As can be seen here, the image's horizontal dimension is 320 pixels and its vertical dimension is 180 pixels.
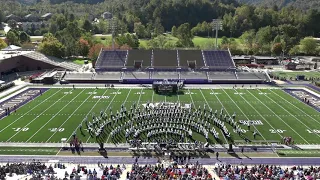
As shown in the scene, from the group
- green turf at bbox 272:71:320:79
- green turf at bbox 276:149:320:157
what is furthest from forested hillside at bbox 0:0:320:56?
green turf at bbox 276:149:320:157

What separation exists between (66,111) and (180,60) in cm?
3166

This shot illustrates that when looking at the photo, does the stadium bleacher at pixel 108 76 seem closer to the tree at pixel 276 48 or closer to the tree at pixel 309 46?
the tree at pixel 276 48

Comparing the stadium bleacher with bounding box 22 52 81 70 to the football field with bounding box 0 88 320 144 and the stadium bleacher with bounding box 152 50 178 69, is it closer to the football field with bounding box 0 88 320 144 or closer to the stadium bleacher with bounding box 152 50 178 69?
the stadium bleacher with bounding box 152 50 178 69

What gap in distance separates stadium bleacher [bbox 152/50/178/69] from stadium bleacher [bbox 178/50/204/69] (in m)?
1.19

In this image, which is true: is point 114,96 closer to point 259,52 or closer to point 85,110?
point 85,110

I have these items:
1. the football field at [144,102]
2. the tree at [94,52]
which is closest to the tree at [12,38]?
the tree at [94,52]

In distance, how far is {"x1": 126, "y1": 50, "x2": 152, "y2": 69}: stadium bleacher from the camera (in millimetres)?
66019

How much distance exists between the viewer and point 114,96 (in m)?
48.3

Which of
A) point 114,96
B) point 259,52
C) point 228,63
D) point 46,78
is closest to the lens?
point 114,96

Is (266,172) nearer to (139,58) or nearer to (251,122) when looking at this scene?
(251,122)

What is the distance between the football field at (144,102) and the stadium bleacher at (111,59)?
44.1ft

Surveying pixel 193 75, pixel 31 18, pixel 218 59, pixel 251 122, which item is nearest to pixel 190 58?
pixel 218 59

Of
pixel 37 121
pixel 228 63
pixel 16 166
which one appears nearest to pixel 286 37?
pixel 228 63

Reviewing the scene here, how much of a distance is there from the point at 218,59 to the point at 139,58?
15080 millimetres
